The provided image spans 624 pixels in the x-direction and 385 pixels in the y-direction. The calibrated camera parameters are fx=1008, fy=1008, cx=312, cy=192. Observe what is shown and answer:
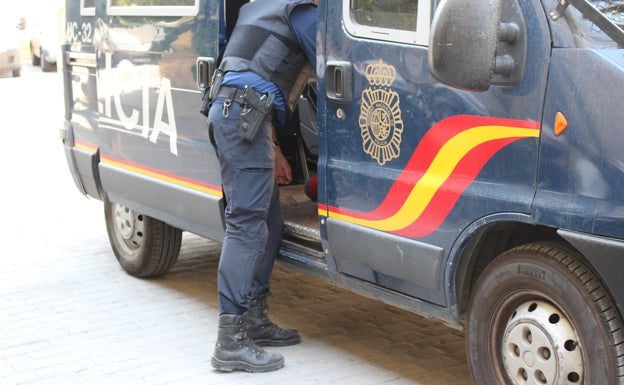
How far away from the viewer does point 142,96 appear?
5.84m

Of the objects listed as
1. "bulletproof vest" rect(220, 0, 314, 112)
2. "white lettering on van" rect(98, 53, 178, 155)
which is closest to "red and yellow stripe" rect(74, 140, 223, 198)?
"white lettering on van" rect(98, 53, 178, 155)

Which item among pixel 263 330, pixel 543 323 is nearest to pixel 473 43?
pixel 543 323

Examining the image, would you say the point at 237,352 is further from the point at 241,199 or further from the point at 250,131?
the point at 250,131

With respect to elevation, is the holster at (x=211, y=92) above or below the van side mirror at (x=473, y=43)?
below

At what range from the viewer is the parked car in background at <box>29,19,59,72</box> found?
82.1 feet

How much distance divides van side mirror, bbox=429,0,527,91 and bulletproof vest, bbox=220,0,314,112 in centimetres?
129

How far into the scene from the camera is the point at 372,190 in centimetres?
430

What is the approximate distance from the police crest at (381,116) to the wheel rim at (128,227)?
8.12 feet

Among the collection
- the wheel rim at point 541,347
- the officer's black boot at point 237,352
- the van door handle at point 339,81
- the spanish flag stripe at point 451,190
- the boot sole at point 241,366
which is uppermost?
the van door handle at point 339,81

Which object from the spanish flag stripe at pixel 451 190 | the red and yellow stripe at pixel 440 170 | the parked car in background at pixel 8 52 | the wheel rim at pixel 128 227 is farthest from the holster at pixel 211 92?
the parked car in background at pixel 8 52

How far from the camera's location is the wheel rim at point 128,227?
6.44 metres

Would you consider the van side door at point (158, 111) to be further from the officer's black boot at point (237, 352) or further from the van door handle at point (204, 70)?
the officer's black boot at point (237, 352)

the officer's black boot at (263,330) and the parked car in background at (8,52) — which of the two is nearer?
the officer's black boot at (263,330)

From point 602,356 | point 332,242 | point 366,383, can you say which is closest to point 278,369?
point 366,383
